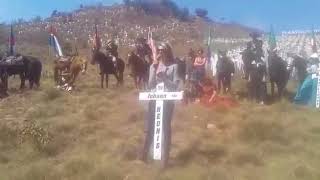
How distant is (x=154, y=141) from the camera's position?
12.4 meters

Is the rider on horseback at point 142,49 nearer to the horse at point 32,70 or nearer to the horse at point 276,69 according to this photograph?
the horse at point 32,70

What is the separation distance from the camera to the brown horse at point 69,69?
76.7ft

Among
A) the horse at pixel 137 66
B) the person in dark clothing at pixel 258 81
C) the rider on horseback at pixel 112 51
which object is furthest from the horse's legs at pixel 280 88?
the rider on horseback at pixel 112 51

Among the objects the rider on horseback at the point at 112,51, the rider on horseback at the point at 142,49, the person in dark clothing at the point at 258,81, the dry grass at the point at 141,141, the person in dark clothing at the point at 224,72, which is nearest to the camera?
the dry grass at the point at 141,141

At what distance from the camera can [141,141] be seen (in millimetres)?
14617

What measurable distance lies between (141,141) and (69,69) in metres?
9.88

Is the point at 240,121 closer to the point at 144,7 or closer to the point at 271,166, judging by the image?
the point at 271,166

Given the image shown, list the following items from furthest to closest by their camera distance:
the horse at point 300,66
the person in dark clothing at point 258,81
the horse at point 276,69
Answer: the horse at point 300,66 < the horse at point 276,69 < the person in dark clothing at point 258,81

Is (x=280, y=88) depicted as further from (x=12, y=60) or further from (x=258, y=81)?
(x=12, y=60)

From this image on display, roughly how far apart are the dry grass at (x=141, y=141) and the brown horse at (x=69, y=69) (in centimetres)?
278

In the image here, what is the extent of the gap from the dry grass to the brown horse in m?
2.78

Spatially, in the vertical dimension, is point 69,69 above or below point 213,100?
above

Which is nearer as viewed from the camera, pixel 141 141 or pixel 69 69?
pixel 141 141

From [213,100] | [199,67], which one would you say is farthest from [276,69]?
[213,100]
